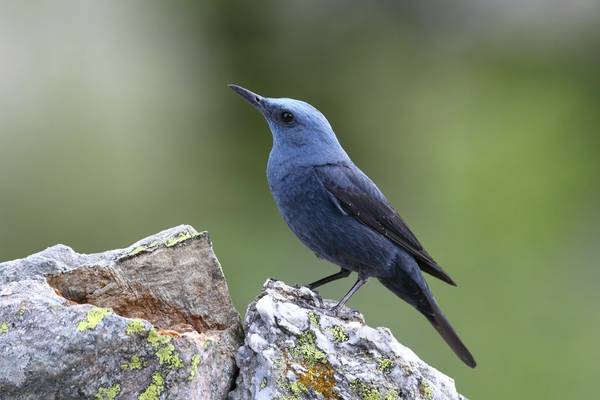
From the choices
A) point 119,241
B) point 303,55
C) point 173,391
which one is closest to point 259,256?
point 119,241

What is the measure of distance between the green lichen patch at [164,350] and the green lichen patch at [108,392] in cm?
21

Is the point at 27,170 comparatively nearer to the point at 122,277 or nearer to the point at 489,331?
the point at 489,331

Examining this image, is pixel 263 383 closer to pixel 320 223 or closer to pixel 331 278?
pixel 320 223

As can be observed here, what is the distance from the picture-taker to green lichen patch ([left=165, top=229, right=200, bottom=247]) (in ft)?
14.3

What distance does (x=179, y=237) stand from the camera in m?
4.40

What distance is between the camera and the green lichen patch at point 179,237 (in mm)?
4352

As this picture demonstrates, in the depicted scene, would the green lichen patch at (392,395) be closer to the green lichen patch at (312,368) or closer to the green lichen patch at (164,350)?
the green lichen patch at (312,368)

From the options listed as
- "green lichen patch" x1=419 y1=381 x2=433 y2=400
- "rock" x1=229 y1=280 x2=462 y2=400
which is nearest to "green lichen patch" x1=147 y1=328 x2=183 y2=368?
"rock" x1=229 y1=280 x2=462 y2=400

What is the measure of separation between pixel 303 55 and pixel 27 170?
11.7ft

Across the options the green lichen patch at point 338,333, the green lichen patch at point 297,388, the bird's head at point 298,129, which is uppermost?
the bird's head at point 298,129

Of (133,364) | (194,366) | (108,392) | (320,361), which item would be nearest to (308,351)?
(320,361)

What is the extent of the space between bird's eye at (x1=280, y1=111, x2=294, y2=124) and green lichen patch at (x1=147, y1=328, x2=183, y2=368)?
8.64 feet

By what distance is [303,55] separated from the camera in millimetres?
11016

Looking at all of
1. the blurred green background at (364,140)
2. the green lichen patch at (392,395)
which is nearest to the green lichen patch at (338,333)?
the green lichen patch at (392,395)
